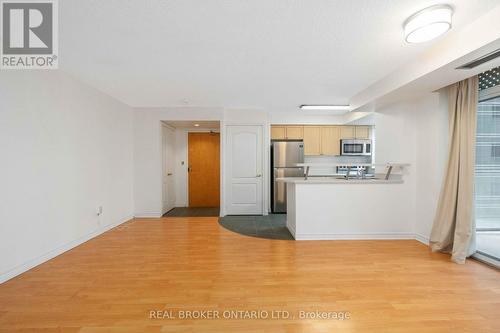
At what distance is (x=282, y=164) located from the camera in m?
5.50

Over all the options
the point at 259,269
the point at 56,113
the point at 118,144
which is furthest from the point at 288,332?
the point at 118,144

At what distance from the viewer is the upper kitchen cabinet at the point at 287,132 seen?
5773mm

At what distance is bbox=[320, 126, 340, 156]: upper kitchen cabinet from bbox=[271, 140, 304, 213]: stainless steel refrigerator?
0.72 metres

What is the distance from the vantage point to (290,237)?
147 inches

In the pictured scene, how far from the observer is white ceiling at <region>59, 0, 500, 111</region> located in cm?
180

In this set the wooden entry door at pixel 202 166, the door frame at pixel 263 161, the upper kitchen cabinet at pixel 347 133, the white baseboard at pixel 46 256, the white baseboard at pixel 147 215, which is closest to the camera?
the white baseboard at pixel 46 256

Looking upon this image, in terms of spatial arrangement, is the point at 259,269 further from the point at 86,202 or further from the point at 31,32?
the point at 31,32

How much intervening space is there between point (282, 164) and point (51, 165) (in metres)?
4.21

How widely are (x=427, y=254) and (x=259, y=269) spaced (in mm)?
2271

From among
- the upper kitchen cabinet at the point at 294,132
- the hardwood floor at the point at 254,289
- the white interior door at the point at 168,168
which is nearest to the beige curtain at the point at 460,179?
the hardwood floor at the point at 254,289

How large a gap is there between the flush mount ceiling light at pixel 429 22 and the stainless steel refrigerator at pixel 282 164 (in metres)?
3.63

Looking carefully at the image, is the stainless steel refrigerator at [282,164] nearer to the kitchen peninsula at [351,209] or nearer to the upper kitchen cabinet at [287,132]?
the upper kitchen cabinet at [287,132]

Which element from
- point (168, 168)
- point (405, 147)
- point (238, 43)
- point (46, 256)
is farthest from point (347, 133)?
point (46, 256)

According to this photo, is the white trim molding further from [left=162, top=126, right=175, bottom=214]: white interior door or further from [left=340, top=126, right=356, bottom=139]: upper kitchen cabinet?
[left=162, top=126, right=175, bottom=214]: white interior door
